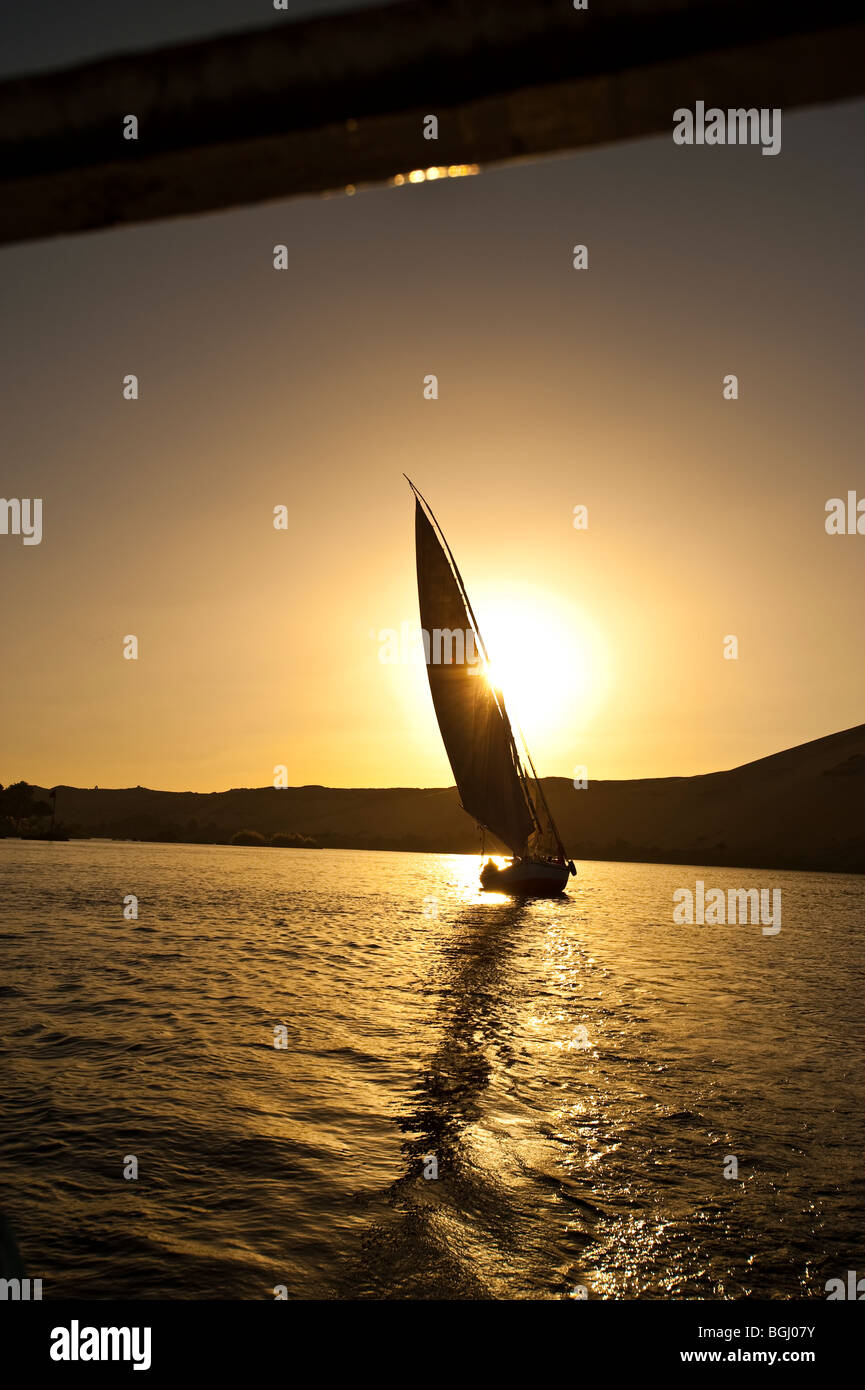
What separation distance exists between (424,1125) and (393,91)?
1212 centimetres

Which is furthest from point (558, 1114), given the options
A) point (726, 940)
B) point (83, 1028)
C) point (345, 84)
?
point (726, 940)

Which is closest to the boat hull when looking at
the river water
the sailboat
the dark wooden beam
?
the sailboat

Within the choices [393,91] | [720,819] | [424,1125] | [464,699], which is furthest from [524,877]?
[720,819]

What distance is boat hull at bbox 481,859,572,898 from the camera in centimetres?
5069

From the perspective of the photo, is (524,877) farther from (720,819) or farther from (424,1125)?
(720,819)

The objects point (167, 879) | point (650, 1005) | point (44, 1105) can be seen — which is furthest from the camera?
point (167, 879)

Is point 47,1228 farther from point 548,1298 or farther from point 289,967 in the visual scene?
point 289,967

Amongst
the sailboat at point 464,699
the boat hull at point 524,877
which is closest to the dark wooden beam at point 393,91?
the sailboat at point 464,699

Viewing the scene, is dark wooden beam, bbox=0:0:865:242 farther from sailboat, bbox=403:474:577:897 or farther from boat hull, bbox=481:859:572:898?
boat hull, bbox=481:859:572:898

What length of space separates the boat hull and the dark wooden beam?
161 ft
